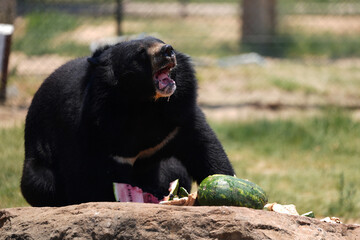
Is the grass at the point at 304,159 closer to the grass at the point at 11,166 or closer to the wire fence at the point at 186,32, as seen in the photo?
the wire fence at the point at 186,32

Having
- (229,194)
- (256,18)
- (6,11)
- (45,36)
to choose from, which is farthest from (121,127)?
(256,18)

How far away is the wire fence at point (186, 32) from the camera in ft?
33.5

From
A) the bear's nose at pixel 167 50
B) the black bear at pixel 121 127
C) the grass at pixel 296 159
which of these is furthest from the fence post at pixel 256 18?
the bear's nose at pixel 167 50

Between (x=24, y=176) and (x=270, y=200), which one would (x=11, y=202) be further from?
(x=270, y=200)

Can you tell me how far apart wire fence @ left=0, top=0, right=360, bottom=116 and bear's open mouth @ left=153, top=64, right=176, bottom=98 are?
4841mm

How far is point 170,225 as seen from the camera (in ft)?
9.67

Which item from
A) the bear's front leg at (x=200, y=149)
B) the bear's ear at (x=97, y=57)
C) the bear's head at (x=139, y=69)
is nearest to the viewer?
the bear's head at (x=139, y=69)

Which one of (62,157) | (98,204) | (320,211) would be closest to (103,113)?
(62,157)

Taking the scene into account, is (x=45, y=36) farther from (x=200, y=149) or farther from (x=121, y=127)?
(x=121, y=127)

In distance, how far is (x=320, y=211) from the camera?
535 cm

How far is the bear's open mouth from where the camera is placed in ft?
12.5

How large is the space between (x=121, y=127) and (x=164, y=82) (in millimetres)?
392

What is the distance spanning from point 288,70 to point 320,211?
5.39m

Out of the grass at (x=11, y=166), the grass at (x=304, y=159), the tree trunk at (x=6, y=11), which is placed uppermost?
the tree trunk at (x=6, y=11)
